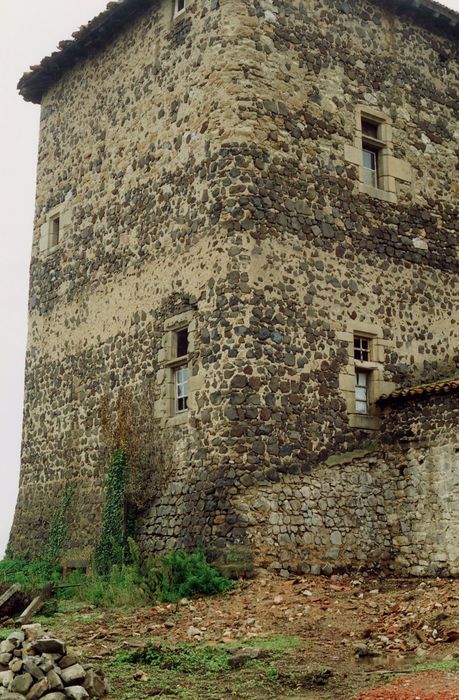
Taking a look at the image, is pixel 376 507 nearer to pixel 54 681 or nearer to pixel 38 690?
pixel 54 681

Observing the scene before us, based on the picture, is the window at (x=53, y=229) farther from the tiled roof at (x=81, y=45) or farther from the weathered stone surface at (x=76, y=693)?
the weathered stone surface at (x=76, y=693)

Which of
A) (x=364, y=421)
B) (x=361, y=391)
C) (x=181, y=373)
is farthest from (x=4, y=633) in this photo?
(x=361, y=391)

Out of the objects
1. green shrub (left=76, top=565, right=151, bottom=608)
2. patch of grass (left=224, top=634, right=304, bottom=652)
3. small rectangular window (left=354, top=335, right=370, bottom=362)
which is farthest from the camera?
small rectangular window (left=354, top=335, right=370, bottom=362)

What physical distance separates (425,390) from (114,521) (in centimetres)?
552

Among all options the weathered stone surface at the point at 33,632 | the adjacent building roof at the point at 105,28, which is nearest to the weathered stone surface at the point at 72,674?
the weathered stone surface at the point at 33,632

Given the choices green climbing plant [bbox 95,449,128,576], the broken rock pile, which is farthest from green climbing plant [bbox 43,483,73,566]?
the broken rock pile

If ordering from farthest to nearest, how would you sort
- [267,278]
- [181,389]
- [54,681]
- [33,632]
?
[181,389] → [267,278] → [33,632] → [54,681]

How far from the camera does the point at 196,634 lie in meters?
10.5

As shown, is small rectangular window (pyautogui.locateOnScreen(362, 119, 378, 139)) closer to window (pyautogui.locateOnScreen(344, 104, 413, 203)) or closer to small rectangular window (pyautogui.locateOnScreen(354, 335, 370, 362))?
window (pyautogui.locateOnScreen(344, 104, 413, 203))

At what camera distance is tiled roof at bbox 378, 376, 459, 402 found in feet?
45.0

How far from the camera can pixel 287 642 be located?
10.0 metres

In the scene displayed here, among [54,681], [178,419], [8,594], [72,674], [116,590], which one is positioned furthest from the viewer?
[178,419]

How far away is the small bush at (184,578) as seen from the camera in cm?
1225

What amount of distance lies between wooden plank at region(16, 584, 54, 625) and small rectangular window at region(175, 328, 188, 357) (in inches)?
163
